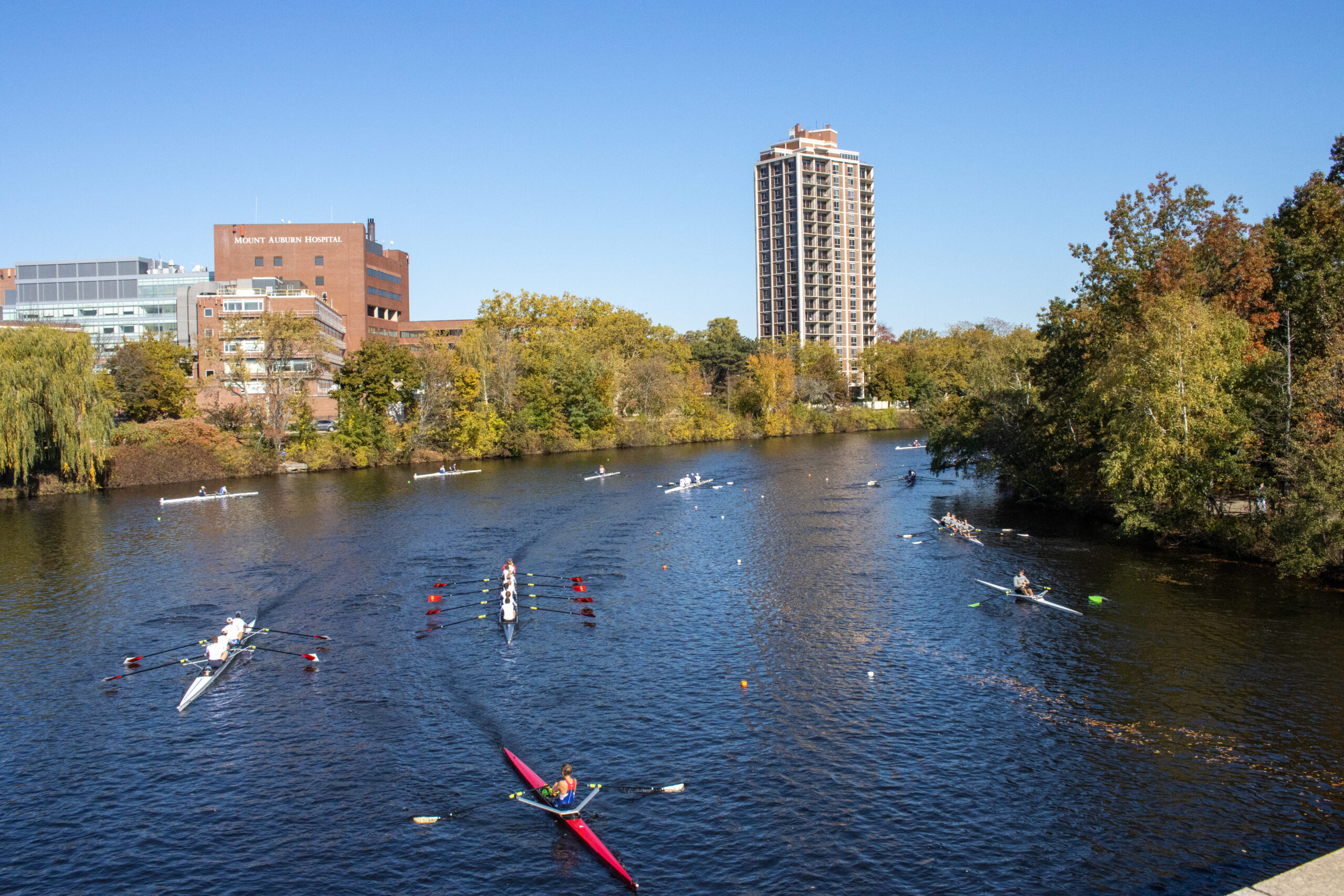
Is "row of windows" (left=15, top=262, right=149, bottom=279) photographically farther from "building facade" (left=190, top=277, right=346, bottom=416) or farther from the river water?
the river water

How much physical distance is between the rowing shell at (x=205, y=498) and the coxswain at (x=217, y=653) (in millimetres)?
41899

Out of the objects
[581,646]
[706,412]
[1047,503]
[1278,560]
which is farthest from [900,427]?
[581,646]

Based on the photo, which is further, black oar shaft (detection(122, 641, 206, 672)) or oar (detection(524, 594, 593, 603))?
oar (detection(524, 594, 593, 603))

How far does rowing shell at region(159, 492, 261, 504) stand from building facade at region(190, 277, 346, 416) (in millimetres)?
18905

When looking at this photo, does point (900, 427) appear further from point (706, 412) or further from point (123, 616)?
point (123, 616)

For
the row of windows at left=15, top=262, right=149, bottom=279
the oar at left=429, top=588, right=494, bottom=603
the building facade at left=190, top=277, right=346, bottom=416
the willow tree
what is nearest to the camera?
the oar at left=429, top=588, right=494, bottom=603

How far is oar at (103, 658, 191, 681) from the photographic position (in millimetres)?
29297

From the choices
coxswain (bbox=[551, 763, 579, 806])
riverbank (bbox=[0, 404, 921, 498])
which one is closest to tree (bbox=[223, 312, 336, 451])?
riverbank (bbox=[0, 404, 921, 498])

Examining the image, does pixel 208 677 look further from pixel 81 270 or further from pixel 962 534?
pixel 81 270

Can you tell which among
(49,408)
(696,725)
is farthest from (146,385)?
(696,725)

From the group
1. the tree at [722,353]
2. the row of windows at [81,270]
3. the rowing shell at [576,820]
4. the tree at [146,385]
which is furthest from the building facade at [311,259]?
the rowing shell at [576,820]

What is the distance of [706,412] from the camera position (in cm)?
12938

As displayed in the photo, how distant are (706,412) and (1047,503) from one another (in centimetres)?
7266

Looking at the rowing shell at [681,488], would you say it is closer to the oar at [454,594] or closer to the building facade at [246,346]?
the oar at [454,594]
